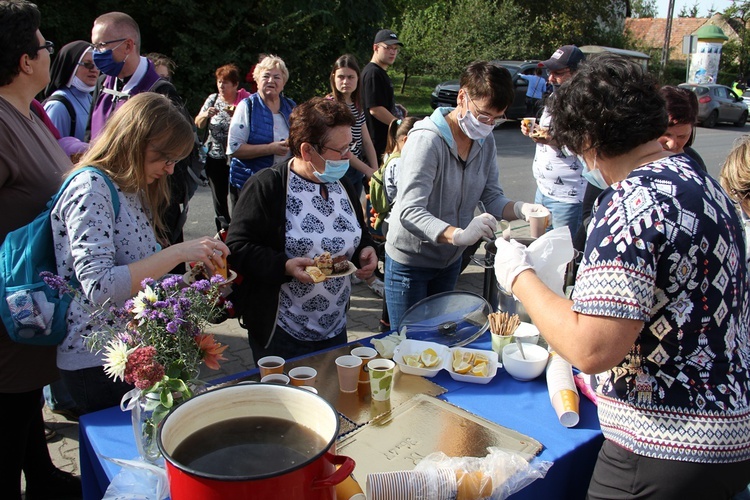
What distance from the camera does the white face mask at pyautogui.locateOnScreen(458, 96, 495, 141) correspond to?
261 cm

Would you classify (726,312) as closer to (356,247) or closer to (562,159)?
(356,247)

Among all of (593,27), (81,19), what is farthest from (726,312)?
(593,27)

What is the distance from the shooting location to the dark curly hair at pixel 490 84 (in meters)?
2.55

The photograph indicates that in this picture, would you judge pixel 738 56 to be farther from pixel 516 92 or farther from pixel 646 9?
pixel 646 9

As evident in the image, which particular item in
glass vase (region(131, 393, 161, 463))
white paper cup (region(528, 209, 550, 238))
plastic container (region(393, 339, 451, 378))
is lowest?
plastic container (region(393, 339, 451, 378))

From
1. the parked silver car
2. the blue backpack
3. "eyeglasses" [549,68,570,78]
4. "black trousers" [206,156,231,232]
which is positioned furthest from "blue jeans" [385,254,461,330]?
the parked silver car

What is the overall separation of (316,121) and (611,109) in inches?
52.0

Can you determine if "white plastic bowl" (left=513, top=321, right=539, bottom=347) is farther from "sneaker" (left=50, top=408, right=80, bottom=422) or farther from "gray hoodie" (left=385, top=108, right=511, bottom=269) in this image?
"sneaker" (left=50, top=408, right=80, bottom=422)

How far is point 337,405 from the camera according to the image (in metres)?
1.91

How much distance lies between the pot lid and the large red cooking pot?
3.65ft

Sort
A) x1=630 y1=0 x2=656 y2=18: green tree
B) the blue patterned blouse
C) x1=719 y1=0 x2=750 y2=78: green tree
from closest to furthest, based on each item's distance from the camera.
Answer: the blue patterned blouse, x1=719 y1=0 x2=750 y2=78: green tree, x1=630 y1=0 x2=656 y2=18: green tree

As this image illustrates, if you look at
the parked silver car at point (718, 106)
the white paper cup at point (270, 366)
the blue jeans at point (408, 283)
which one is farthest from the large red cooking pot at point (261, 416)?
the parked silver car at point (718, 106)

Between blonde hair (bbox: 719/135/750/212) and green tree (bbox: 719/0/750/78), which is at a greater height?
blonde hair (bbox: 719/135/750/212)

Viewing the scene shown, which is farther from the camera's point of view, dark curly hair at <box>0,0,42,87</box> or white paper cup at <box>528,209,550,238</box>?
white paper cup at <box>528,209,550,238</box>
